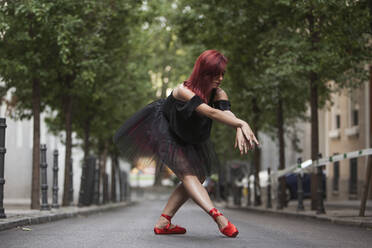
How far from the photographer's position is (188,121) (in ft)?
22.8

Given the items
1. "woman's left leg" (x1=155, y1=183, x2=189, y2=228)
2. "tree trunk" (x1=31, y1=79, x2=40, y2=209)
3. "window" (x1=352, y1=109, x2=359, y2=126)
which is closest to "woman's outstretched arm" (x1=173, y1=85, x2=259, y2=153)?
"woman's left leg" (x1=155, y1=183, x2=189, y2=228)

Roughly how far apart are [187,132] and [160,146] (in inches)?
13.6

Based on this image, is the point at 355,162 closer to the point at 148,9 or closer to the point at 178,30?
the point at 178,30

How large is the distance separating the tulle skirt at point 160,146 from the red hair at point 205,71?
54 cm

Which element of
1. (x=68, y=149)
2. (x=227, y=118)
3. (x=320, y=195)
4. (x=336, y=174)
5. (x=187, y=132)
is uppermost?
(x=68, y=149)

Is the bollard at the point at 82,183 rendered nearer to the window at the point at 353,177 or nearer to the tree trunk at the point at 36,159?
the tree trunk at the point at 36,159

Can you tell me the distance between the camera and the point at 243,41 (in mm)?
21422

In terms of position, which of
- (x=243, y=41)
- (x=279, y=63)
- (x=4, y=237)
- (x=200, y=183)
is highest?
(x=243, y=41)

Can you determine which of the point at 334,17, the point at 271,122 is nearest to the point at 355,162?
the point at 271,122

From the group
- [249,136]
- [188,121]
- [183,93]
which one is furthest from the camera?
[188,121]

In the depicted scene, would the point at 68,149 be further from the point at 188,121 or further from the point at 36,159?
the point at 188,121

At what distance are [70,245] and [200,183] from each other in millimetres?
1498

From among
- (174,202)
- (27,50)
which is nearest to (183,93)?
(174,202)

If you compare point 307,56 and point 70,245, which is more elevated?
point 307,56
